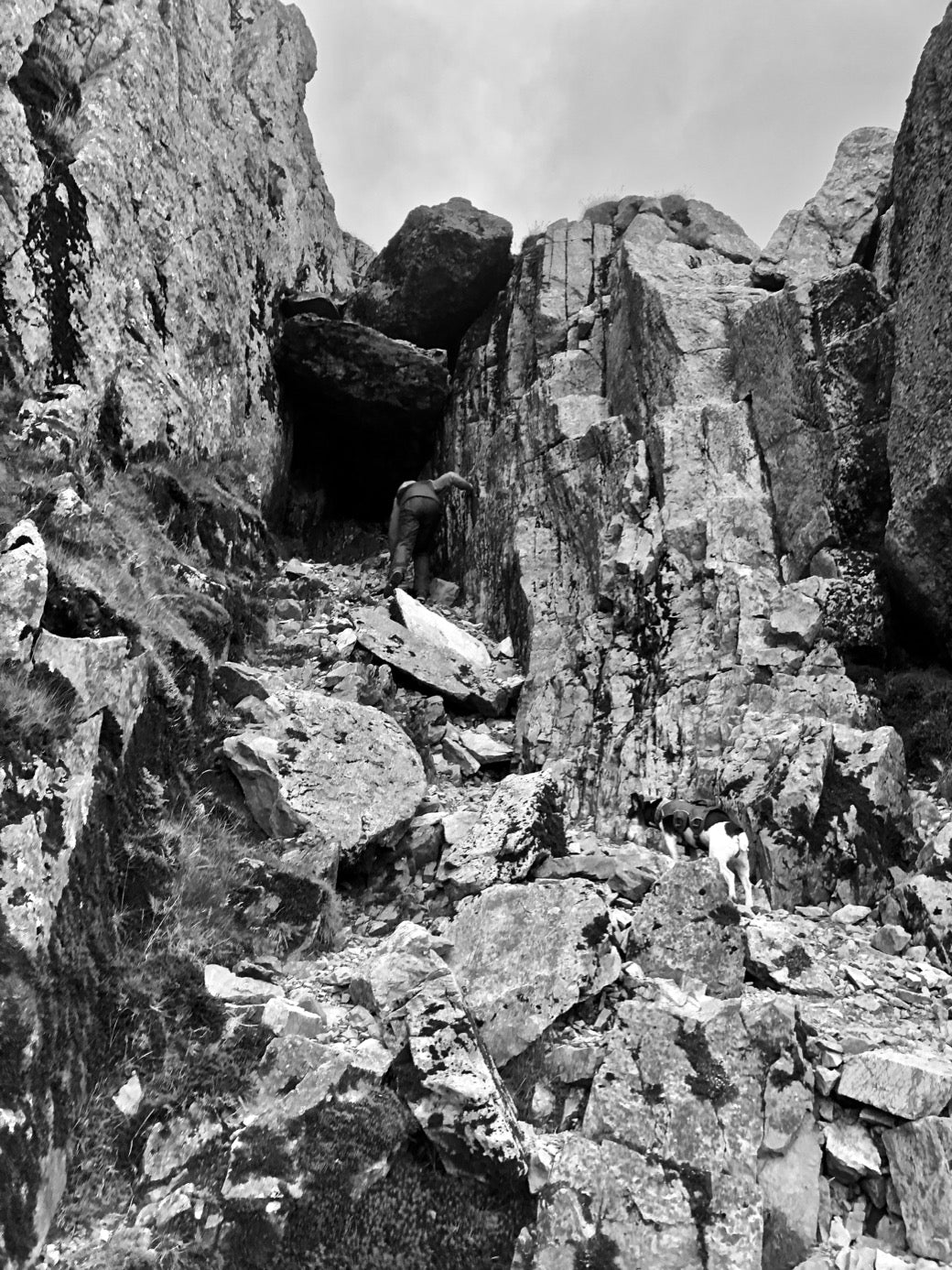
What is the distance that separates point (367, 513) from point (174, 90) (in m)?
9.12

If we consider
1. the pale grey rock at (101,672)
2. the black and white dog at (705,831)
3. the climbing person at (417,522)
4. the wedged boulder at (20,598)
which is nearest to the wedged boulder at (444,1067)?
the pale grey rock at (101,672)

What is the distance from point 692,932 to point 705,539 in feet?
22.4

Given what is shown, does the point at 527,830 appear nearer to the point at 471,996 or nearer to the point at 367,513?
the point at 471,996

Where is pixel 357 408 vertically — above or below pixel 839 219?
below

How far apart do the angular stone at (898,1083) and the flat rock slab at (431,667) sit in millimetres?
7586

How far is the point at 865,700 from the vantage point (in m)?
9.27

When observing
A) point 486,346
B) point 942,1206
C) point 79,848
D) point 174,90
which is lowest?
point 942,1206

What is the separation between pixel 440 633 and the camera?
12.9 metres

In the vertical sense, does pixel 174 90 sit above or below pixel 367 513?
above

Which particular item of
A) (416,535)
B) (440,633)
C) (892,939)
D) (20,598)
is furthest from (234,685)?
(416,535)

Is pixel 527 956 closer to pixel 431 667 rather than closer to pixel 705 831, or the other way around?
pixel 705 831

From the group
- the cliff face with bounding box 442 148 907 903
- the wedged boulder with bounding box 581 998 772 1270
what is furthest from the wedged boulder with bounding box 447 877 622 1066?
the cliff face with bounding box 442 148 907 903

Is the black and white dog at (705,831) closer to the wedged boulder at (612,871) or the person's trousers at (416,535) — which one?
the wedged boulder at (612,871)

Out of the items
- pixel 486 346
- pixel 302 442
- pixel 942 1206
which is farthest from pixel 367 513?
pixel 942 1206
